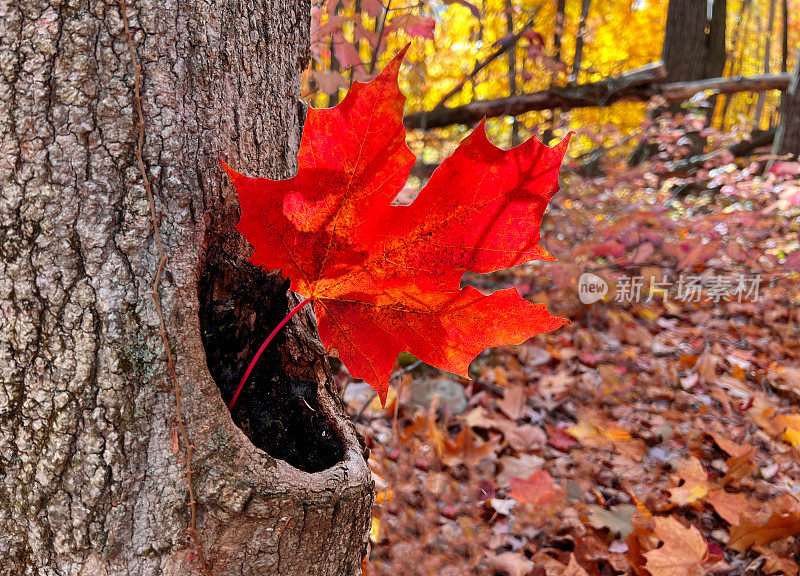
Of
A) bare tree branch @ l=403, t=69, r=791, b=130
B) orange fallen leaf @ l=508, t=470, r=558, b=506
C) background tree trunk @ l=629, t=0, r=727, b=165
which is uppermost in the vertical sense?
background tree trunk @ l=629, t=0, r=727, b=165

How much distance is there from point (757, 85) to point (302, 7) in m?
4.85

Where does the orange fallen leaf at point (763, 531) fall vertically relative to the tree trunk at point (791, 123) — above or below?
below

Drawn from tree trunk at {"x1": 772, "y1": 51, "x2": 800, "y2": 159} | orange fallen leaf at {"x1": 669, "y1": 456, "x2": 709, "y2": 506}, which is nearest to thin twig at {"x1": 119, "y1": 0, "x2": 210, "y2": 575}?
orange fallen leaf at {"x1": 669, "y1": 456, "x2": 709, "y2": 506}

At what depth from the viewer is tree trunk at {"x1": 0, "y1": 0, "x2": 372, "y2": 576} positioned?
547mm

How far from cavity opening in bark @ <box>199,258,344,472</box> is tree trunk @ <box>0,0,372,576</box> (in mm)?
40

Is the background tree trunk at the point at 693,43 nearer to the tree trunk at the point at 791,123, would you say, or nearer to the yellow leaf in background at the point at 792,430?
the tree trunk at the point at 791,123

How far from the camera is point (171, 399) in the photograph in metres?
0.56

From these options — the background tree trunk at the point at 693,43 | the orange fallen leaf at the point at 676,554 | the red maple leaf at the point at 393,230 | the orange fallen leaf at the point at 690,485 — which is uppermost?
the background tree trunk at the point at 693,43

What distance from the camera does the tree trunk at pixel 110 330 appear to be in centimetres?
55

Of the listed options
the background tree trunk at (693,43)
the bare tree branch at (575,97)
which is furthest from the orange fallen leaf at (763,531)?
the background tree trunk at (693,43)

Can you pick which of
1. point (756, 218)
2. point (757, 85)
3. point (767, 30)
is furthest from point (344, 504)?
point (767, 30)

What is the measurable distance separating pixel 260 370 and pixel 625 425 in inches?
75.2

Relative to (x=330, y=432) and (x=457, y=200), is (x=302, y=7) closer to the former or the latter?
(x=457, y=200)

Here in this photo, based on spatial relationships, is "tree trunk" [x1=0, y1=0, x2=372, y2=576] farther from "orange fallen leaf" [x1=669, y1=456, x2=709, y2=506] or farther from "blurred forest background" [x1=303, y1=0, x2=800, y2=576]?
"orange fallen leaf" [x1=669, y1=456, x2=709, y2=506]
